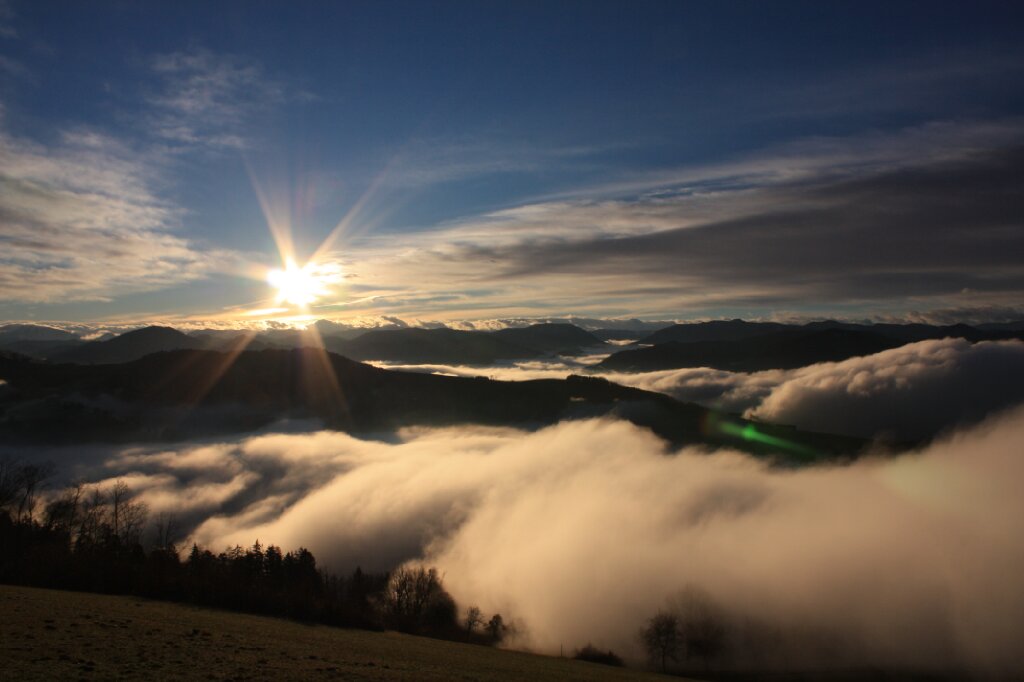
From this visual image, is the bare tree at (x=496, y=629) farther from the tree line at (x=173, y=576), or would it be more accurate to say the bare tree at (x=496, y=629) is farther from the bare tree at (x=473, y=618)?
the tree line at (x=173, y=576)

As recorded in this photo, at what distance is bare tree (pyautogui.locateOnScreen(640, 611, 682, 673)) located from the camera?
480 ft

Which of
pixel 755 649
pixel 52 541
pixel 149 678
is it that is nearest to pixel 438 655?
pixel 149 678

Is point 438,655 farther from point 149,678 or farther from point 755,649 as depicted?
point 755,649

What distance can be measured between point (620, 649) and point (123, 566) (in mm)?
133274

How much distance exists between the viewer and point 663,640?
151m

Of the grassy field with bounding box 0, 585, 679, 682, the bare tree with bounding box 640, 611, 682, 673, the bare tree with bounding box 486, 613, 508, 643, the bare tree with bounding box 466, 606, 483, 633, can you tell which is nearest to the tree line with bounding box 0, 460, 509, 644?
the grassy field with bounding box 0, 585, 679, 682

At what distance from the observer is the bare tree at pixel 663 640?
5758 inches

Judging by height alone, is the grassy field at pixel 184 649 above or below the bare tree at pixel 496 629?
above

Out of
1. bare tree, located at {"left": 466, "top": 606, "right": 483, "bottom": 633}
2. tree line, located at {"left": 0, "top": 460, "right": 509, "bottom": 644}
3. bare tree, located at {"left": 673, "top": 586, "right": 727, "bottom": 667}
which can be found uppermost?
tree line, located at {"left": 0, "top": 460, "right": 509, "bottom": 644}

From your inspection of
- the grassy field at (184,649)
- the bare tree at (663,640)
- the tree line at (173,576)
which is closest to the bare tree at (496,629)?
the tree line at (173,576)

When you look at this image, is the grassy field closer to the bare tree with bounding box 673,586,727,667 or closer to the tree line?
the tree line

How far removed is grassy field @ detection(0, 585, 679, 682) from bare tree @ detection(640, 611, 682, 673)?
103 m

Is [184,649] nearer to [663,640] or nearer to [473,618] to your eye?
[473,618]

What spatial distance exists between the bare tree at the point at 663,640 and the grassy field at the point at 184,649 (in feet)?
338
